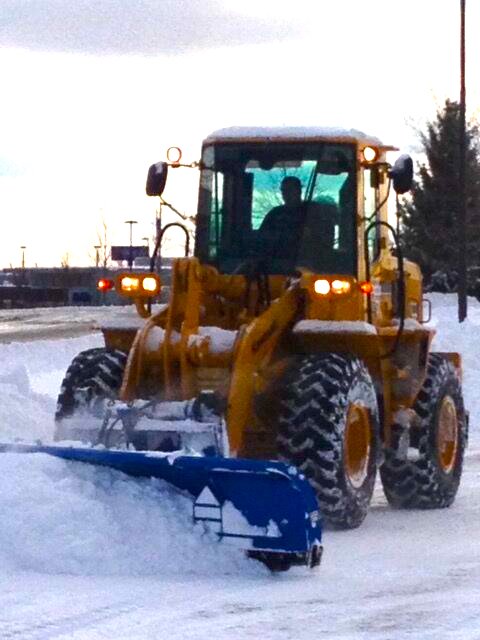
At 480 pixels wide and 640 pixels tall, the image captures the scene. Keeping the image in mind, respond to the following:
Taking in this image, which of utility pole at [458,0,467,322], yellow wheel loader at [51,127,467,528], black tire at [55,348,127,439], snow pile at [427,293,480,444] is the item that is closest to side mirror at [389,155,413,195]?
yellow wheel loader at [51,127,467,528]


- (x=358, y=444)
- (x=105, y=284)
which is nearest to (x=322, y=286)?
(x=358, y=444)

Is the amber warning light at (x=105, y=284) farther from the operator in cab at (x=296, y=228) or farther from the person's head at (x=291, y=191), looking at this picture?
the person's head at (x=291, y=191)

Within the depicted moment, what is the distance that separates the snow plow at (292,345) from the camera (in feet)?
32.8

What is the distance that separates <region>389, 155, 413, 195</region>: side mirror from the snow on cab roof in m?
0.40

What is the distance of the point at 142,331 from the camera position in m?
10.5

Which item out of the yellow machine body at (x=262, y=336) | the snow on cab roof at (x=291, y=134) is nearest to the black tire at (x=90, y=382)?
the yellow machine body at (x=262, y=336)

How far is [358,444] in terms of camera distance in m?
10.6

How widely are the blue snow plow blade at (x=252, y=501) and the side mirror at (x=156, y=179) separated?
3.04 metres

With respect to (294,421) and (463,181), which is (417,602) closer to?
(294,421)

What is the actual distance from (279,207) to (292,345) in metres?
1.13

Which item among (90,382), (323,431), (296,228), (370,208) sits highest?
(370,208)

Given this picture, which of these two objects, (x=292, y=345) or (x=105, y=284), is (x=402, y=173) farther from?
(x=105, y=284)

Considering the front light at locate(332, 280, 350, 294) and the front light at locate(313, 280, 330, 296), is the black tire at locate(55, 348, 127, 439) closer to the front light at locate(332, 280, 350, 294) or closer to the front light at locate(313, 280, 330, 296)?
the front light at locate(313, 280, 330, 296)

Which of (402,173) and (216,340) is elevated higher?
(402,173)
